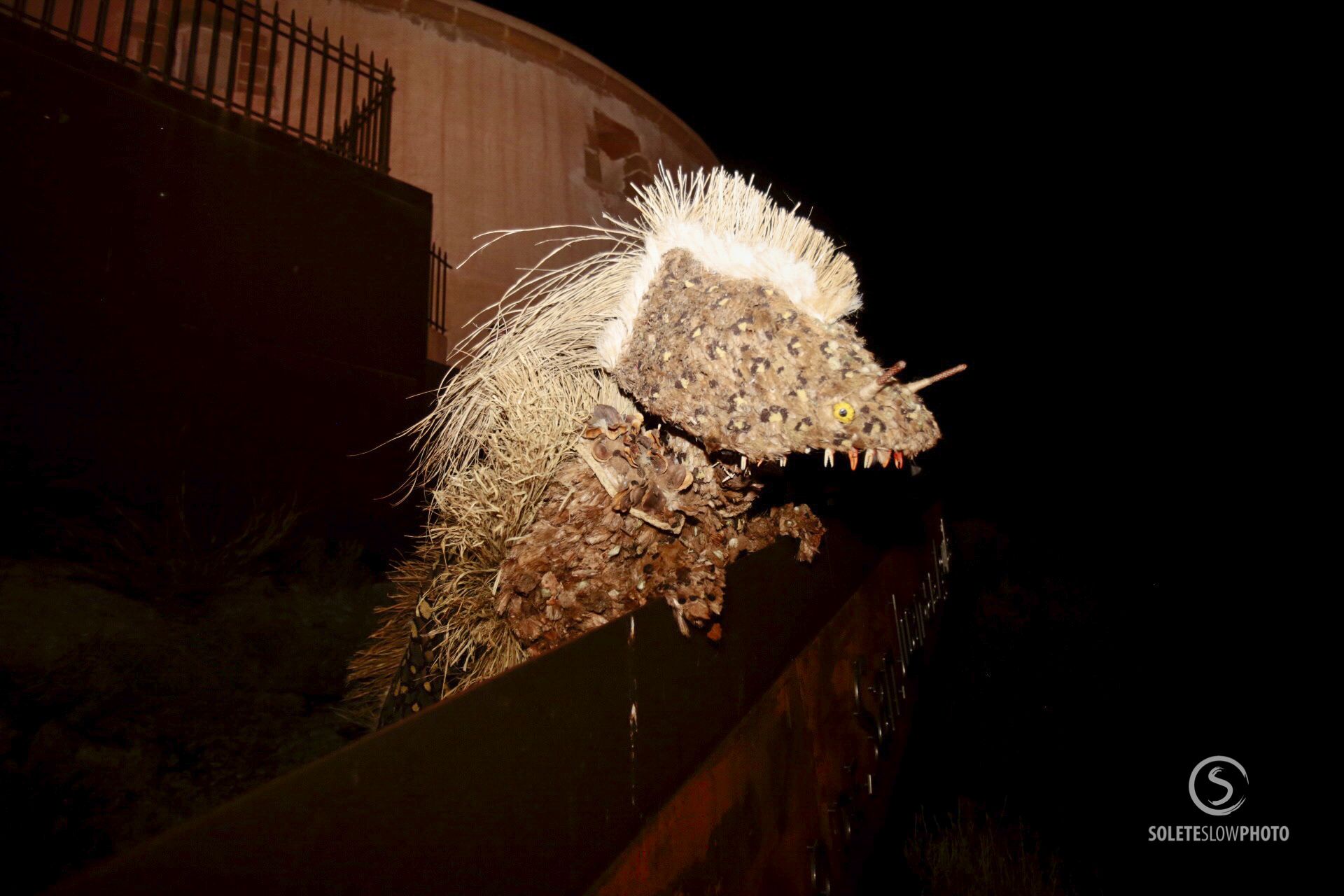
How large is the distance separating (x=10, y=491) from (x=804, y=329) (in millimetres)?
2834

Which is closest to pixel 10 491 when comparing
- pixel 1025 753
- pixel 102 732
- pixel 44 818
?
pixel 102 732

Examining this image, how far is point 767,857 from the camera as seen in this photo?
146cm

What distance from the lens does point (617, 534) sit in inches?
71.1

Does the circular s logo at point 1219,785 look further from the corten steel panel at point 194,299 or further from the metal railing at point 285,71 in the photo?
the metal railing at point 285,71

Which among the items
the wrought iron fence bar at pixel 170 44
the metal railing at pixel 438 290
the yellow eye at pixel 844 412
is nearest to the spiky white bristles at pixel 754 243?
the yellow eye at pixel 844 412

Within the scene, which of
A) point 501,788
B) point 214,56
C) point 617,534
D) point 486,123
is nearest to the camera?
point 501,788

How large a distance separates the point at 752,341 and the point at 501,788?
3.59 ft

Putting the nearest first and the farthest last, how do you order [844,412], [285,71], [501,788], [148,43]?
[501,788] → [844,412] → [148,43] → [285,71]

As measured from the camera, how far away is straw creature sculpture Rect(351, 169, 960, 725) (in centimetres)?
152

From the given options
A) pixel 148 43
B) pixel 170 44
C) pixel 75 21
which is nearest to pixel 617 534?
pixel 148 43

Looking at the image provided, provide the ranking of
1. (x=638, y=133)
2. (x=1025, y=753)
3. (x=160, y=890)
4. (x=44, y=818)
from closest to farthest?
(x=160, y=890) < (x=44, y=818) < (x=1025, y=753) < (x=638, y=133)

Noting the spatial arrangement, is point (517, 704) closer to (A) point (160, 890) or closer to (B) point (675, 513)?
(A) point (160, 890)

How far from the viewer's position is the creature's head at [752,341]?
1472mm

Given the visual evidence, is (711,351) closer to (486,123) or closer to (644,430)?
(644,430)
